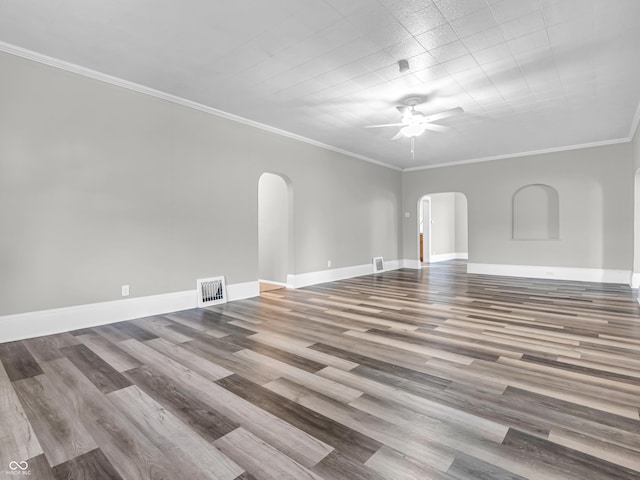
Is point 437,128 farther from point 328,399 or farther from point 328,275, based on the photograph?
point 328,399

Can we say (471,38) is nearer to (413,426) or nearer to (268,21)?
(268,21)

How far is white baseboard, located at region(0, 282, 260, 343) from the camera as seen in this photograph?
3.21 meters

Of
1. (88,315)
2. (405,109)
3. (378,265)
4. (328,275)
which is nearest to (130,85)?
(88,315)

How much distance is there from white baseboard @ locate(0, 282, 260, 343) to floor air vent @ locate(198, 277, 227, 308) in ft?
0.31

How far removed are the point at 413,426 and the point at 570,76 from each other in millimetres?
4214

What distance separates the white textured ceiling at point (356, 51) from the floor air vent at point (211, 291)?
248cm

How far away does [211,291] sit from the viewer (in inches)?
189

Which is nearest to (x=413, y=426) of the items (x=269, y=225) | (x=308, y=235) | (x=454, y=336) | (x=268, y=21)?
(x=454, y=336)

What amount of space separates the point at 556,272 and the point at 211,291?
23.4ft

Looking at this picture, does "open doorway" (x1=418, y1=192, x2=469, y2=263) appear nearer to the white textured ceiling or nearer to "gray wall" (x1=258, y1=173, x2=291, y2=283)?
"gray wall" (x1=258, y1=173, x2=291, y2=283)

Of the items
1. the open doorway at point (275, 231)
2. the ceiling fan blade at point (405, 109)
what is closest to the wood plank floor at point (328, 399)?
the open doorway at point (275, 231)

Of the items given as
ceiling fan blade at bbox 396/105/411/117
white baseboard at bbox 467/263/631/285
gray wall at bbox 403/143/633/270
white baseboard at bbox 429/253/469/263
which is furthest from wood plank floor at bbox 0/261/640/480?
white baseboard at bbox 429/253/469/263

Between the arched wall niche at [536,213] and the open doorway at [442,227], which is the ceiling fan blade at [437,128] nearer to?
the arched wall niche at [536,213]

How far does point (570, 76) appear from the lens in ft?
12.4
